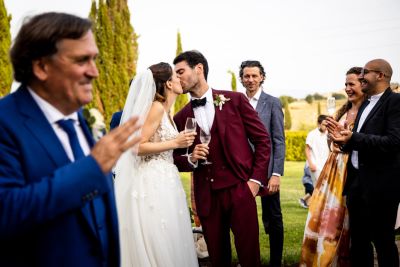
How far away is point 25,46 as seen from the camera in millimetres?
Result: 1854

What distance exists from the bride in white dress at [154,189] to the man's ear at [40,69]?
2357mm

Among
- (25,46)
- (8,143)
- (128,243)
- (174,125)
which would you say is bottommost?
(128,243)

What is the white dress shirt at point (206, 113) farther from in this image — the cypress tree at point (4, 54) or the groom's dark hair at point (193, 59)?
the cypress tree at point (4, 54)

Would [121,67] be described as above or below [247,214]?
above

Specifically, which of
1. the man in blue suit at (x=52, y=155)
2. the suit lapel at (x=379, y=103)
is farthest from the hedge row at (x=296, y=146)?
the man in blue suit at (x=52, y=155)

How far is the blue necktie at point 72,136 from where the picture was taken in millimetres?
1946

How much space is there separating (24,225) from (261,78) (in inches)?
201

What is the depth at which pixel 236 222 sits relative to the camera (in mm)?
4414

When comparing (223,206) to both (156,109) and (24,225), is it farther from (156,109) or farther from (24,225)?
(24,225)

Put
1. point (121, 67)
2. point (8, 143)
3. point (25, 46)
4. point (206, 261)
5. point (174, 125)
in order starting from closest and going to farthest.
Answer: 1. point (8, 143)
2. point (25, 46)
3. point (174, 125)
4. point (206, 261)
5. point (121, 67)

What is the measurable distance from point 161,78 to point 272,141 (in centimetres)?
210

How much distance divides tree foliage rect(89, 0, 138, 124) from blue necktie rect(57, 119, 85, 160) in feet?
58.7

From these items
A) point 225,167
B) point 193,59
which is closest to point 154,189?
point 225,167

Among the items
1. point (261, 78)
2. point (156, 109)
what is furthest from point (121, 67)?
point (156, 109)
